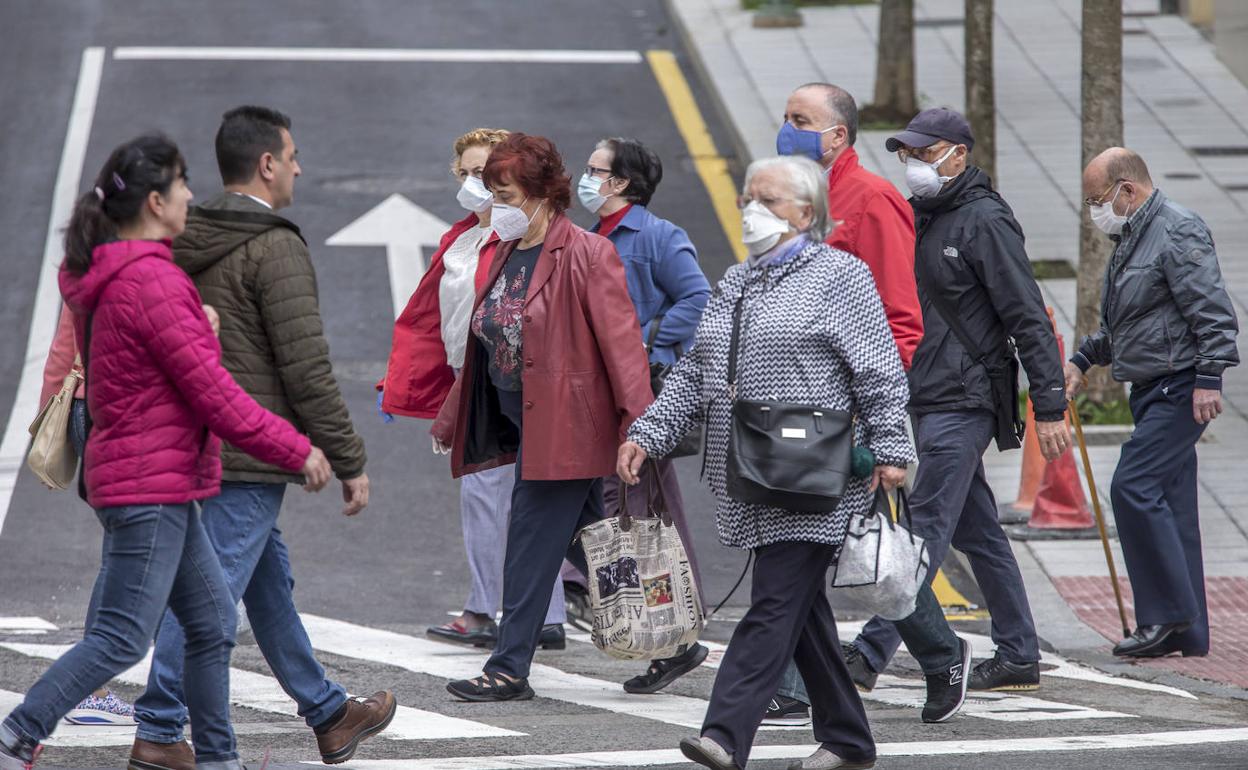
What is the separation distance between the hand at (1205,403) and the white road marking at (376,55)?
1246 cm

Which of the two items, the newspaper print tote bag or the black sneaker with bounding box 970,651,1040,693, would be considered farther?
the black sneaker with bounding box 970,651,1040,693

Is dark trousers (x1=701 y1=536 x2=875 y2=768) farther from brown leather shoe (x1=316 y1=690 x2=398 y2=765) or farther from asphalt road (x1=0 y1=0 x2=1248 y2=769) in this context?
brown leather shoe (x1=316 y1=690 x2=398 y2=765)

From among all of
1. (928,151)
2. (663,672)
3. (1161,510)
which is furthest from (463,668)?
(1161,510)

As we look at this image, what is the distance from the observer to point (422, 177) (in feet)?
53.3

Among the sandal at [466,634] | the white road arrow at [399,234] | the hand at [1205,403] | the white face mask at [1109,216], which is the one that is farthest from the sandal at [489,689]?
the white road arrow at [399,234]

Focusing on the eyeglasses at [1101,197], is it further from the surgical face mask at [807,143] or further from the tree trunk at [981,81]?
the tree trunk at [981,81]

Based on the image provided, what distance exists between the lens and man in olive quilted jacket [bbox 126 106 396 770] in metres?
5.48

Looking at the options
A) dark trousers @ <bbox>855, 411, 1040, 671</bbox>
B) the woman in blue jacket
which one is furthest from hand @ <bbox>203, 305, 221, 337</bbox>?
dark trousers @ <bbox>855, 411, 1040, 671</bbox>

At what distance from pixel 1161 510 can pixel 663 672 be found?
217 cm

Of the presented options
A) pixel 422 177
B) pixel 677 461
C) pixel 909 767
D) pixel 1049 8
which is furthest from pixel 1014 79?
pixel 909 767

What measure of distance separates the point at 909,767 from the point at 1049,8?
52.1ft

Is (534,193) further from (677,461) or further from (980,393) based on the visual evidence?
(677,461)

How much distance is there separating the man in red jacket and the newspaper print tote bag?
3.20 ft

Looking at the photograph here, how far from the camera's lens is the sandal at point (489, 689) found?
6.87 meters
